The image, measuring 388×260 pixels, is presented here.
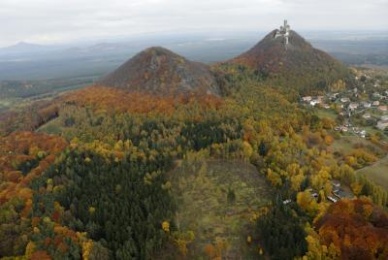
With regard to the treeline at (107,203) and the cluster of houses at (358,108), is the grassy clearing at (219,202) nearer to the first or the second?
the treeline at (107,203)

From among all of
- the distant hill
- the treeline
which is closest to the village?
the distant hill

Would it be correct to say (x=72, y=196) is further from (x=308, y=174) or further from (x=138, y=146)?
(x=308, y=174)

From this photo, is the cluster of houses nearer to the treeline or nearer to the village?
the village

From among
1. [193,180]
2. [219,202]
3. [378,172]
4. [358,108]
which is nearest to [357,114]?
[358,108]

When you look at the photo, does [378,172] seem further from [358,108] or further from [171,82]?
[171,82]

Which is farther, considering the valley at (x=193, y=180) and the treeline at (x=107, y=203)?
the treeline at (x=107, y=203)

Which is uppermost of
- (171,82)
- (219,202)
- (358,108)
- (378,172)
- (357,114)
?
(171,82)

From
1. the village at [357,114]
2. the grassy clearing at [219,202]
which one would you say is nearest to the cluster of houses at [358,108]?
the village at [357,114]
